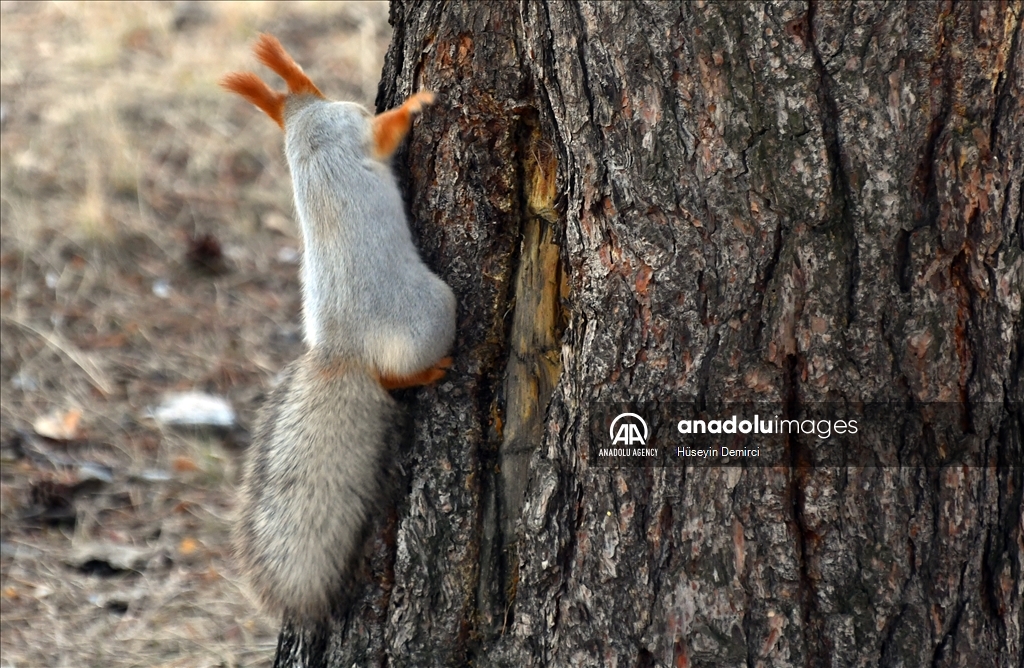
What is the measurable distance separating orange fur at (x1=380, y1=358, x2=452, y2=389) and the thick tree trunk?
0.77 ft

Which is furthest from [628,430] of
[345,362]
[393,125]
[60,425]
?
[60,425]

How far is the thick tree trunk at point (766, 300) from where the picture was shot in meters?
1.80

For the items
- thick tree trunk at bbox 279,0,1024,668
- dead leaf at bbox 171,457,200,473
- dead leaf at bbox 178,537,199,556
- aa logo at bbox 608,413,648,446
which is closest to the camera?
thick tree trunk at bbox 279,0,1024,668

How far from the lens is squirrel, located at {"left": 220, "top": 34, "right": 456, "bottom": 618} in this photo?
227cm

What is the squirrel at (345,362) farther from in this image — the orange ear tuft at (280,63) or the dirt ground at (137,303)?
the dirt ground at (137,303)

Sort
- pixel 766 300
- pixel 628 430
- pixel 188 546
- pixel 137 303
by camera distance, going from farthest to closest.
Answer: pixel 137 303, pixel 188 546, pixel 628 430, pixel 766 300

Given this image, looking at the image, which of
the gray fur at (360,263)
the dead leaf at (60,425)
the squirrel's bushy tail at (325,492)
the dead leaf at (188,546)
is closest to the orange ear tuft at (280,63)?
the gray fur at (360,263)

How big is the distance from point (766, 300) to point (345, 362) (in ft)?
3.07

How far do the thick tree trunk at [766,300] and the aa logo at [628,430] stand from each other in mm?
34

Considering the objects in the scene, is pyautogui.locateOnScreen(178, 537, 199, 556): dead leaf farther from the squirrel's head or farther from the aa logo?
the aa logo

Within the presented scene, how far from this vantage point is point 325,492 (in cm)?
231

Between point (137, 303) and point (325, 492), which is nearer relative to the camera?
point (325, 492)

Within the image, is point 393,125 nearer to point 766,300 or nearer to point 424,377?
point 424,377

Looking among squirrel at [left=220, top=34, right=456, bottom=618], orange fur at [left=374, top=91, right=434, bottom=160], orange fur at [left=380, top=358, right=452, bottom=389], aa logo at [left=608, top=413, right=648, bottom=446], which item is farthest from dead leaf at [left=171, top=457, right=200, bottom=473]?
aa logo at [left=608, top=413, right=648, bottom=446]
